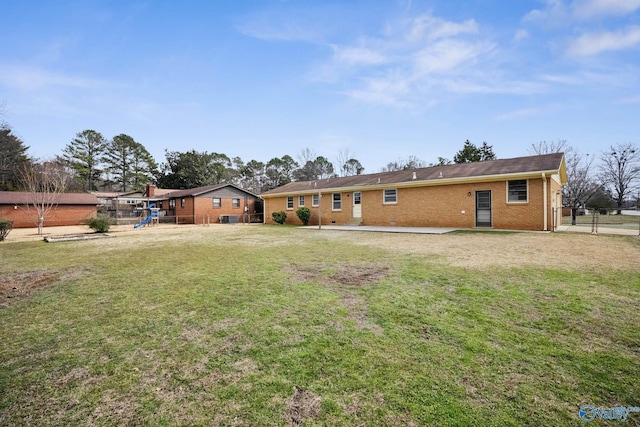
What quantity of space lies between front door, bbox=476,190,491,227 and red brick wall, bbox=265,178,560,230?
0.21 metres

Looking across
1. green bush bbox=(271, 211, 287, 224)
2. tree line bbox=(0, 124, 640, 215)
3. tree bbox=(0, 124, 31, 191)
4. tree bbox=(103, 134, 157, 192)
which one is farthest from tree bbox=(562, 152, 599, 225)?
tree bbox=(103, 134, 157, 192)

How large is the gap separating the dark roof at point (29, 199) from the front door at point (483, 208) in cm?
3121

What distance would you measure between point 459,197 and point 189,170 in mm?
41521

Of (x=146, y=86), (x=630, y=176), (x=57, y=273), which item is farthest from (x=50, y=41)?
(x=630, y=176)

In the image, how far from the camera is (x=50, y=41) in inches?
481

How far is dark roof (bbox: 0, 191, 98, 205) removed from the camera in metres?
23.3

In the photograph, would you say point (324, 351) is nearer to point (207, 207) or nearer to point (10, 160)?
point (207, 207)

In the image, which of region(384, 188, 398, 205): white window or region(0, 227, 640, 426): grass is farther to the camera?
region(384, 188, 398, 205): white window

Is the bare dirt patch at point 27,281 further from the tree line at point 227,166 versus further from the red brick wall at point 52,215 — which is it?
the tree line at point 227,166

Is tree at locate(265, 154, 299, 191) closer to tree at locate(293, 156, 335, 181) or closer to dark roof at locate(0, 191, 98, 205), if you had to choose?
tree at locate(293, 156, 335, 181)

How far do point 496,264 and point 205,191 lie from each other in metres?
26.8

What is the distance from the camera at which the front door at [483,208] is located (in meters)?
14.7

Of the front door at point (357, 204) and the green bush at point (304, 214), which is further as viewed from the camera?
the green bush at point (304, 214)

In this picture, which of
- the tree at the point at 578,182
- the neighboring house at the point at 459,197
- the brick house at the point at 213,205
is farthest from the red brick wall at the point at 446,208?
the brick house at the point at 213,205
